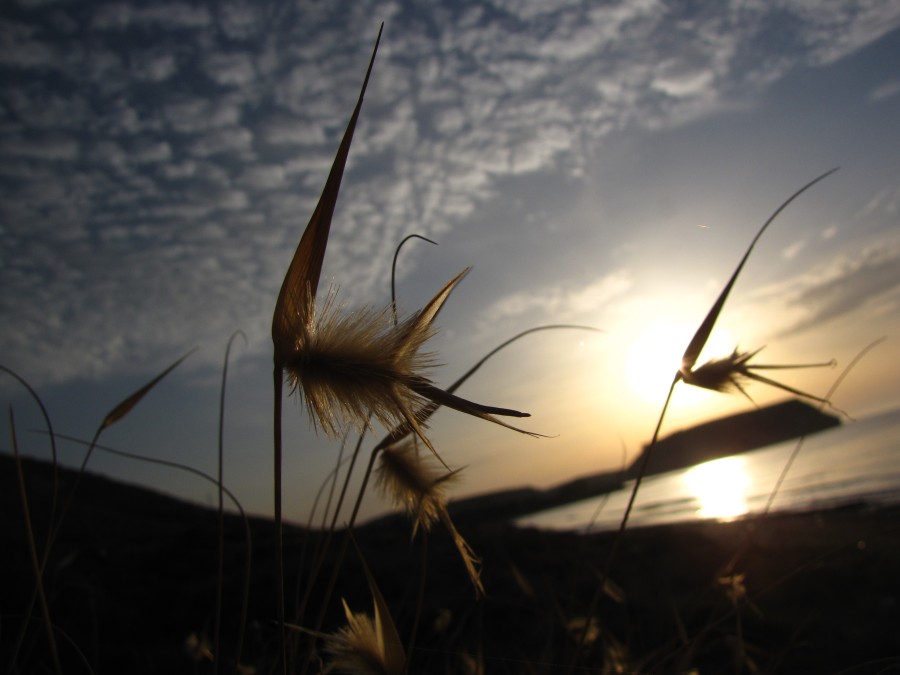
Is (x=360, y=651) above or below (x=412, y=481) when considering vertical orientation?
below

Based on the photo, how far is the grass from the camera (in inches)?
32.3

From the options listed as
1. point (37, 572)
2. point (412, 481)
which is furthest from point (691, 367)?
point (37, 572)

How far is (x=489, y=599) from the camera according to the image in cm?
288

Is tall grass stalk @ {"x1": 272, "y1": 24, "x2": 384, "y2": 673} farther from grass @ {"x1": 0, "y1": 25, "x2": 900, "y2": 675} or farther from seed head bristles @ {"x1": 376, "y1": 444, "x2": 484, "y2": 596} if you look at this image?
seed head bristles @ {"x1": 376, "y1": 444, "x2": 484, "y2": 596}

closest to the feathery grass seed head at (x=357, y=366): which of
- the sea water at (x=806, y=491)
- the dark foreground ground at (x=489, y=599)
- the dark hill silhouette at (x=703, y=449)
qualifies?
the dark foreground ground at (x=489, y=599)

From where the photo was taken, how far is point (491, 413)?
0.67m

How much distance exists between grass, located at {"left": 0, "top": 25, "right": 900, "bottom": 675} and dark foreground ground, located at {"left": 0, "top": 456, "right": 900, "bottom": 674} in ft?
0.11

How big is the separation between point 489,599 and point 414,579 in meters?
2.82

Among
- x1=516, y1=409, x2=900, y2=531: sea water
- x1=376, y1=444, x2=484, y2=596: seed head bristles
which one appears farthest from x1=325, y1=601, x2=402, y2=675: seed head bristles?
x1=516, y1=409, x2=900, y2=531: sea water

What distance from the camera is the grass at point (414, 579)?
2.69 ft

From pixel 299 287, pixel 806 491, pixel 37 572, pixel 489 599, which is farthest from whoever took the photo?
pixel 806 491

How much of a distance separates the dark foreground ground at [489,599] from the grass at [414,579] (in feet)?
0.11

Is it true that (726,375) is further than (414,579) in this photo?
No

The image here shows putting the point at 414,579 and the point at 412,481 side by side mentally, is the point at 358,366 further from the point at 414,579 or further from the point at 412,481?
the point at 414,579
